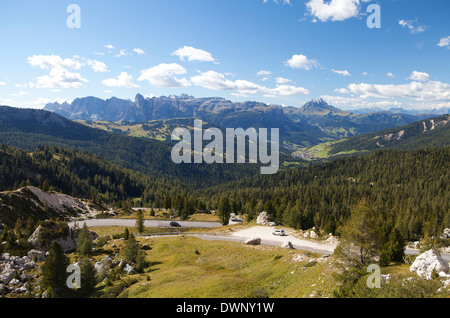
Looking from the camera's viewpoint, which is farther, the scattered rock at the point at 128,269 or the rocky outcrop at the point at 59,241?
the rocky outcrop at the point at 59,241

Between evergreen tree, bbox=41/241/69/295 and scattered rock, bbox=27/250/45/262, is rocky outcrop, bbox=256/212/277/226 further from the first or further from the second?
scattered rock, bbox=27/250/45/262

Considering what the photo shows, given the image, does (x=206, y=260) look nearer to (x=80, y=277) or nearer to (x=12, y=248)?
(x=80, y=277)

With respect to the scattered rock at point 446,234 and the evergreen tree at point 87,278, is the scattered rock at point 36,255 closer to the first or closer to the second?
the evergreen tree at point 87,278

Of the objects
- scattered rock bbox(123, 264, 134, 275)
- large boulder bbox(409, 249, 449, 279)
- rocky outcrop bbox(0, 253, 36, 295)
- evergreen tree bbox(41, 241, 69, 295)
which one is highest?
large boulder bbox(409, 249, 449, 279)

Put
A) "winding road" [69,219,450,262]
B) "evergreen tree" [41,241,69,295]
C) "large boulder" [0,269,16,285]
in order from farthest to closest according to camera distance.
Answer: "winding road" [69,219,450,262] < "large boulder" [0,269,16,285] < "evergreen tree" [41,241,69,295]

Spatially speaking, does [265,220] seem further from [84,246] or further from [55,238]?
[55,238]

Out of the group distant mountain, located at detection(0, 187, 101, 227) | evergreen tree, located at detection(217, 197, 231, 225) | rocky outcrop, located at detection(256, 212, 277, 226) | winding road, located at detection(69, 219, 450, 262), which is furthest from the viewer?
evergreen tree, located at detection(217, 197, 231, 225)

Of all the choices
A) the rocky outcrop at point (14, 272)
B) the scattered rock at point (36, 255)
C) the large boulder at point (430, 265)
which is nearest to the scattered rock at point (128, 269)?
the rocky outcrop at point (14, 272)

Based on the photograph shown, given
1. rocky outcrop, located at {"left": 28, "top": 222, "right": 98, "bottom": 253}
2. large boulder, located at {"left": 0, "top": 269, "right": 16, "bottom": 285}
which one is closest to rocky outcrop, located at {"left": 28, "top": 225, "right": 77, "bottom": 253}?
rocky outcrop, located at {"left": 28, "top": 222, "right": 98, "bottom": 253}
